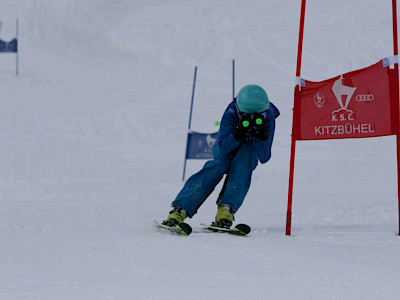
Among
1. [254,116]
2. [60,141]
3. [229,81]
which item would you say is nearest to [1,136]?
[60,141]

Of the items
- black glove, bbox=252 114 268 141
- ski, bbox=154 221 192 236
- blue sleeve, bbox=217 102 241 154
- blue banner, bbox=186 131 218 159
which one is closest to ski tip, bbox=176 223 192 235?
ski, bbox=154 221 192 236

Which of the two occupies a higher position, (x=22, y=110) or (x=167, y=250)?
(x=22, y=110)

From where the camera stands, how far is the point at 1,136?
524 inches

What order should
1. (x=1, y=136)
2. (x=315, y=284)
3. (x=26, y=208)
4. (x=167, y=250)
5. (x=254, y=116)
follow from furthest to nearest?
(x=1, y=136) < (x=26, y=208) < (x=254, y=116) < (x=167, y=250) < (x=315, y=284)

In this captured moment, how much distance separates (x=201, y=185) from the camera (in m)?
4.48

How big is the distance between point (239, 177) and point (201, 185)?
28cm

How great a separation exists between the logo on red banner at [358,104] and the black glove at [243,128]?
479 mm

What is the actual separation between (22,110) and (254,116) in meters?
12.4

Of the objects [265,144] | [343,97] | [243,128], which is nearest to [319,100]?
[343,97]

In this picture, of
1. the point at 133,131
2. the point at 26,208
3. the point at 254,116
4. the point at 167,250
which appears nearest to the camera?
the point at 167,250

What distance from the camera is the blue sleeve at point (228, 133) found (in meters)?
4.35

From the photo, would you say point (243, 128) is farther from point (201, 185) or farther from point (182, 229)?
point (182, 229)

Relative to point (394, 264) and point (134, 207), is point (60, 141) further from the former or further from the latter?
point (394, 264)

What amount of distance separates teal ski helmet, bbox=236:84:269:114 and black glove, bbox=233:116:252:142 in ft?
0.29
